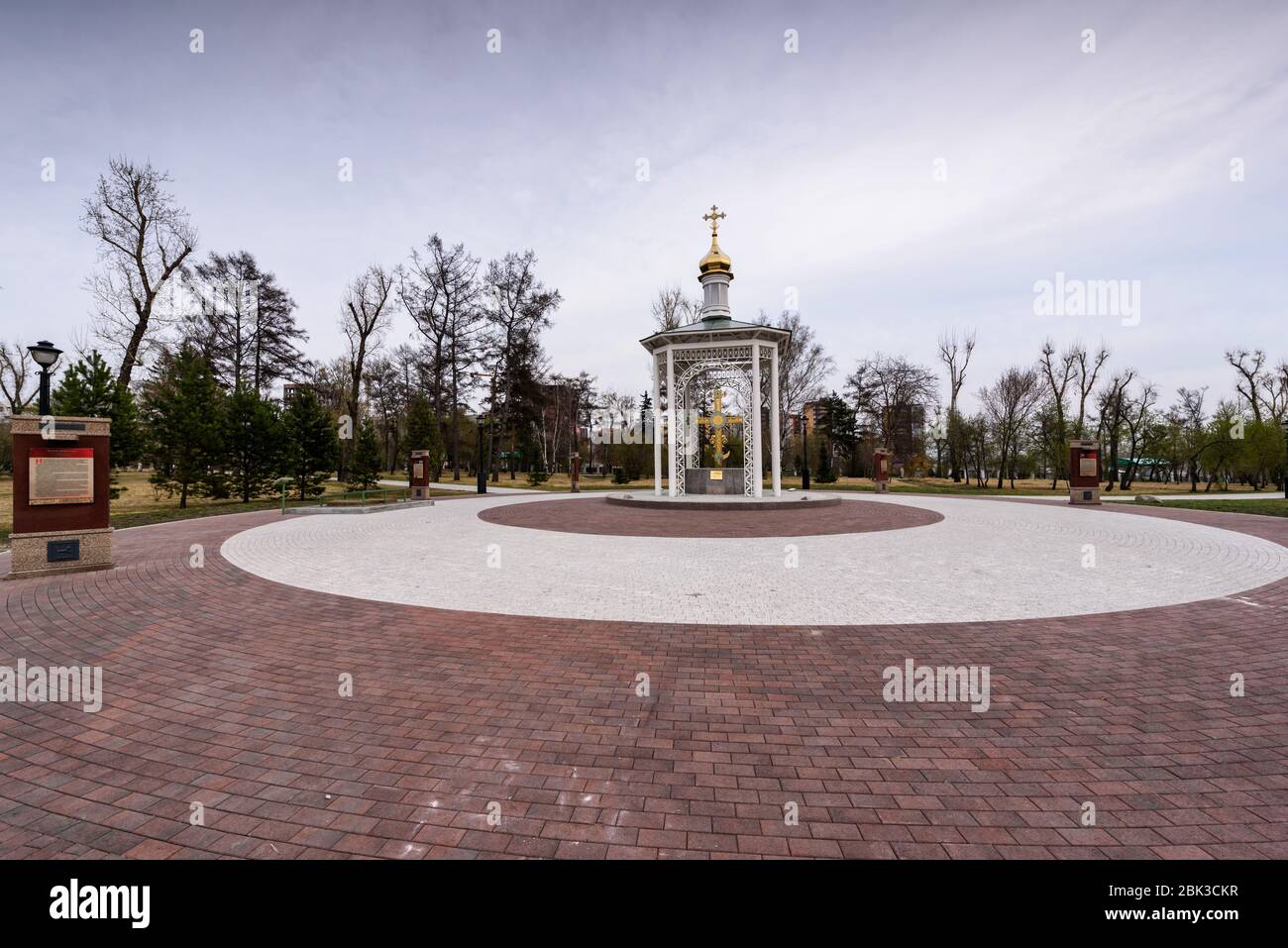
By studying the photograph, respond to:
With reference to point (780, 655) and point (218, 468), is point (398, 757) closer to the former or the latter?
point (780, 655)

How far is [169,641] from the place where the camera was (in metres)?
5.29

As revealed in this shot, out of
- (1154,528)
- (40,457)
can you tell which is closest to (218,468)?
(40,457)

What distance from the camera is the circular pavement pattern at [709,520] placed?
13078mm

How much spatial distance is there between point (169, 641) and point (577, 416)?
203 ft

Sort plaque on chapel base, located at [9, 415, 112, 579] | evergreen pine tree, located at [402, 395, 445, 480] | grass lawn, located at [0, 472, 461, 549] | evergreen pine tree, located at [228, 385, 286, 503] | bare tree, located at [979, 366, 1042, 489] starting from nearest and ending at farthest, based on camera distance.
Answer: plaque on chapel base, located at [9, 415, 112, 579] → grass lawn, located at [0, 472, 461, 549] → evergreen pine tree, located at [228, 385, 286, 503] → evergreen pine tree, located at [402, 395, 445, 480] → bare tree, located at [979, 366, 1042, 489]

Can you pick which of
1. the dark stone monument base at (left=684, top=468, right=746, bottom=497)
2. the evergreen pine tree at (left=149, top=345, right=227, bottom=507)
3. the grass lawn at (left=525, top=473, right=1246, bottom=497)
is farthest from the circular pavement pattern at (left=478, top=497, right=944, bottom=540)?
the grass lawn at (left=525, top=473, right=1246, bottom=497)

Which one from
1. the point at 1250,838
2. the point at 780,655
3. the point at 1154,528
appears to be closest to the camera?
the point at 1250,838

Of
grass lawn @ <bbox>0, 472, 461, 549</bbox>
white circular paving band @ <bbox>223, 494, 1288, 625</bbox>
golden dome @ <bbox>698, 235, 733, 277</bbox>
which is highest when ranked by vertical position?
golden dome @ <bbox>698, 235, 733, 277</bbox>

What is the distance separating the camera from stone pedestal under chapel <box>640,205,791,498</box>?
62.8 feet

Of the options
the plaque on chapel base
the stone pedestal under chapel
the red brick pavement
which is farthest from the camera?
the stone pedestal under chapel

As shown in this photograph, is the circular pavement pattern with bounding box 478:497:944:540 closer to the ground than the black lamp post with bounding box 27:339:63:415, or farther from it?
closer to the ground

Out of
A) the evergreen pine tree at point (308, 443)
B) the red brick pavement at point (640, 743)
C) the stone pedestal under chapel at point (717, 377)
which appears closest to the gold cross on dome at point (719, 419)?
the stone pedestal under chapel at point (717, 377)

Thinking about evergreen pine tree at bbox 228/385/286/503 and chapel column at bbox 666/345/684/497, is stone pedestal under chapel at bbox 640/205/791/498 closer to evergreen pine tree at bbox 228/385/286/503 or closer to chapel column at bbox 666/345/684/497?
chapel column at bbox 666/345/684/497

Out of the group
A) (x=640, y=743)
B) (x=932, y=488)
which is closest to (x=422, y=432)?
(x=932, y=488)
